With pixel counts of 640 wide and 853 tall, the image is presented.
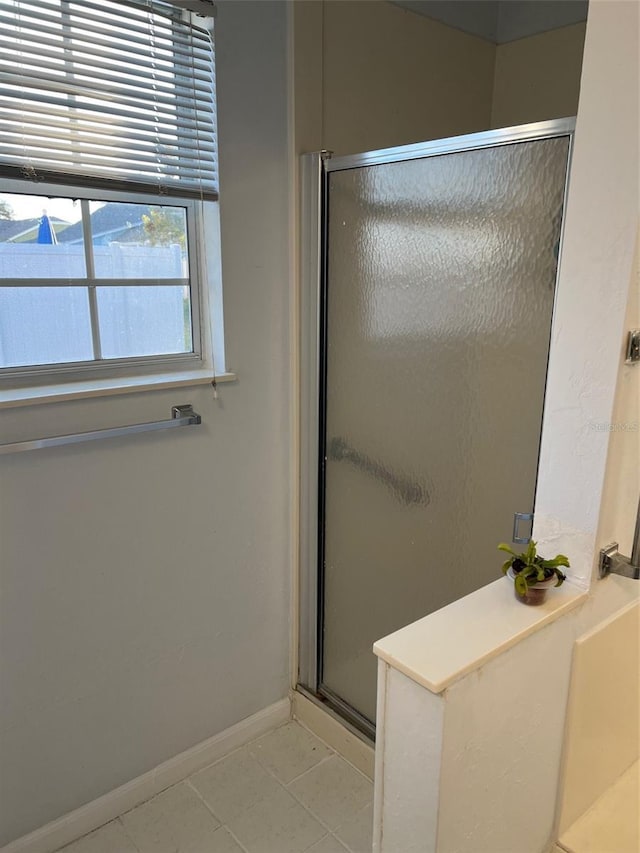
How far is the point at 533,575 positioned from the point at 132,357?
3.56 feet

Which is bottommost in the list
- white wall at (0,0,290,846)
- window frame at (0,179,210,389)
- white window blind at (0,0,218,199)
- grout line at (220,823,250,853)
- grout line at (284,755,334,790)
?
grout line at (220,823,250,853)

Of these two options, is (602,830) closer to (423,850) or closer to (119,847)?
(423,850)

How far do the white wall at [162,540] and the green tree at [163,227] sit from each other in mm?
128

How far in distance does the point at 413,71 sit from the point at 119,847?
233cm

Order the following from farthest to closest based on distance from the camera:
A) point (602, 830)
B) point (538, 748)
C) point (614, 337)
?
point (602, 830) < point (538, 748) < point (614, 337)

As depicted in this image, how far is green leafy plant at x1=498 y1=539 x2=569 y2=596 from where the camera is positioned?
1.06 m

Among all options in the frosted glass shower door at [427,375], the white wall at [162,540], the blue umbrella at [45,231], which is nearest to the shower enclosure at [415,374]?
the frosted glass shower door at [427,375]

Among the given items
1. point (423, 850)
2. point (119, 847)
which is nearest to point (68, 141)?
point (423, 850)

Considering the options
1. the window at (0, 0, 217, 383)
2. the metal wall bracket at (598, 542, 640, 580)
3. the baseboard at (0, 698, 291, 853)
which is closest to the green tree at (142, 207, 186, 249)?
the window at (0, 0, 217, 383)

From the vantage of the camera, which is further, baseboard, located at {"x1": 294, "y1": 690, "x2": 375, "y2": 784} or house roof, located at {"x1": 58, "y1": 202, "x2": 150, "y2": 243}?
baseboard, located at {"x1": 294, "y1": 690, "x2": 375, "y2": 784}

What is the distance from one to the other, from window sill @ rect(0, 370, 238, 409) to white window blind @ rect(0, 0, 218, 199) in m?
0.45

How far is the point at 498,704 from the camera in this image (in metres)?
1.01

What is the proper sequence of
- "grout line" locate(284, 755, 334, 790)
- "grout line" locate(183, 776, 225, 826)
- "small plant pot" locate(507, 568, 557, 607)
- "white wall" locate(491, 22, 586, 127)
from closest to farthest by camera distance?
"small plant pot" locate(507, 568, 557, 607) → "grout line" locate(183, 776, 225, 826) → "grout line" locate(284, 755, 334, 790) → "white wall" locate(491, 22, 586, 127)

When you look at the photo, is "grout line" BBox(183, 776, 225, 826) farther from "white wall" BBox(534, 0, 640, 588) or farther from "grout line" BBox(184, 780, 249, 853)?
"white wall" BBox(534, 0, 640, 588)
